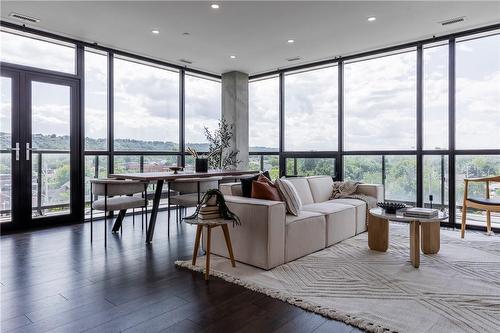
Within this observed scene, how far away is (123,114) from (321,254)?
4.13 metres

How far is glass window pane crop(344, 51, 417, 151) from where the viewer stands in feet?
17.3

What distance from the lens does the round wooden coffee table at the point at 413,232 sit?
2.98m

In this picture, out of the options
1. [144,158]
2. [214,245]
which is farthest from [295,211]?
[144,158]

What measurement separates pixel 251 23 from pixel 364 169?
3.09 metres

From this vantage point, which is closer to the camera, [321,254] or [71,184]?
[321,254]

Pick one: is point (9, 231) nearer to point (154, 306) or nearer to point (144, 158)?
point (144, 158)

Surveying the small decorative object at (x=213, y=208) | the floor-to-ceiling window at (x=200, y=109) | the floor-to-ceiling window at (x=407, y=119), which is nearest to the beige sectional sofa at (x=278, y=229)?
the small decorative object at (x=213, y=208)

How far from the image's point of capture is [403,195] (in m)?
5.36

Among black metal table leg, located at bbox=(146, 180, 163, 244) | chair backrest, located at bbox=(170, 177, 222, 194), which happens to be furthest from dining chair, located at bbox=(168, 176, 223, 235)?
black metal table leg, located at bbox=(146, 180, 163, 244)

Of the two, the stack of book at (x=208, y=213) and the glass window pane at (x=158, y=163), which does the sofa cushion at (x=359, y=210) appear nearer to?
the stack of book at (x=208, y=213)

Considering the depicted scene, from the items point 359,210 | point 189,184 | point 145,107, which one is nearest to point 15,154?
point 145,107

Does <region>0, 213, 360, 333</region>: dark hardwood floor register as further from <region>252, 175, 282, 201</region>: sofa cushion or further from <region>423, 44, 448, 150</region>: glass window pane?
<region>423, 44, 448, 150</region>: glass window pane

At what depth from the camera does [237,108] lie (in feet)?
22.8

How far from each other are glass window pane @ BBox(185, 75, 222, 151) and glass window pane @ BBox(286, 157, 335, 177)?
184 cm
